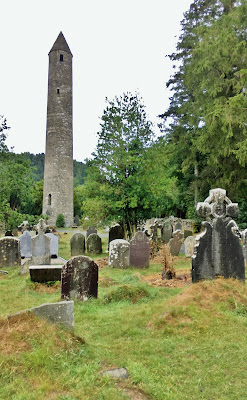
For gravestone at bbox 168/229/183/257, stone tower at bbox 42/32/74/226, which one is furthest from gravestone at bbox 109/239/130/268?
stone tower at bbox 42/32/74/226

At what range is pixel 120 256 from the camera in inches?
454

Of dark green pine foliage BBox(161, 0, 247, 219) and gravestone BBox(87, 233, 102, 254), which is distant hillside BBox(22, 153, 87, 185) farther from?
gravestone BBox(87, 233, 102, 254)

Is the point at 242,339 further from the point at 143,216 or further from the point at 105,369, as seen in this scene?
the point at 143,216

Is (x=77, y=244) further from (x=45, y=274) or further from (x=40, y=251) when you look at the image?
(x=45, y=274)

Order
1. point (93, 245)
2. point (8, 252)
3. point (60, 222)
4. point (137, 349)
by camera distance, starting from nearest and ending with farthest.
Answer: point (137, 349) < point (8, 252) < point (93, 245) < point (60, 222)

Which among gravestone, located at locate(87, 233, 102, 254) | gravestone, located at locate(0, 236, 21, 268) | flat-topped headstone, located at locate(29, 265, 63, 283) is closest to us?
flat-topped headstone, located at locate(29, 265, 63, 283)

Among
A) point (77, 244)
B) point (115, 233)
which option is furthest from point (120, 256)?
point (115, 233)

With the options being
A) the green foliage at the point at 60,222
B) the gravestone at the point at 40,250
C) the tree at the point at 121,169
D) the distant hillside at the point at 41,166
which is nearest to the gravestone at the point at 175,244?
the tree at the point at 121,169

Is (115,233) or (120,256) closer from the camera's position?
(120,256)

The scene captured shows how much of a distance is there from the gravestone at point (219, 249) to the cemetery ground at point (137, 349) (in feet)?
2.24

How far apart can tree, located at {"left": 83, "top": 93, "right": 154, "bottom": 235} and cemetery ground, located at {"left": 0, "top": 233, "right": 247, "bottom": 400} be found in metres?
8.87

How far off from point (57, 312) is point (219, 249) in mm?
4622

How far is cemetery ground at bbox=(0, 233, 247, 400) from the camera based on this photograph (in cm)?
332

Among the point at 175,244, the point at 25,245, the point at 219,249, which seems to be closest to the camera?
the point at 219,249
